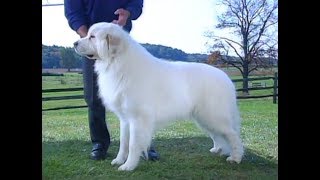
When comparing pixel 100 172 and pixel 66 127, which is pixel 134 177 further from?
pixel 66 127

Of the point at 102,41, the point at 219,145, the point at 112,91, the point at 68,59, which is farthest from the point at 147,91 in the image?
the point at 219,145

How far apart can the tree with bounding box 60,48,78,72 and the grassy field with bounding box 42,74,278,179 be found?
0.06 m

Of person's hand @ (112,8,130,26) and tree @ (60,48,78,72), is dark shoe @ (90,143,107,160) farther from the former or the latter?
person's hand @ (112,8,130,26)

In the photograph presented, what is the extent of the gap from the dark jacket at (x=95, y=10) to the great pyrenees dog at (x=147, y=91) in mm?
133

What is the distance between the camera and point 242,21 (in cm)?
243

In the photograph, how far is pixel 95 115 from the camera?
268cm

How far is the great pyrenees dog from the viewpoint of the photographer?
240 centimetres

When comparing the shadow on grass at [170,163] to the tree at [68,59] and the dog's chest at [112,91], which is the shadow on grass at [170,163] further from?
the tree at [68,59]

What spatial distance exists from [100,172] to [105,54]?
0.66m

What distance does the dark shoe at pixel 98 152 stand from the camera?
257cm

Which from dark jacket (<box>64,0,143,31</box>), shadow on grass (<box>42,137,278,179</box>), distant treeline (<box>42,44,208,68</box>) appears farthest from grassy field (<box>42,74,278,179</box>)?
dark jacket (<box>64,0,143,31</box>)
